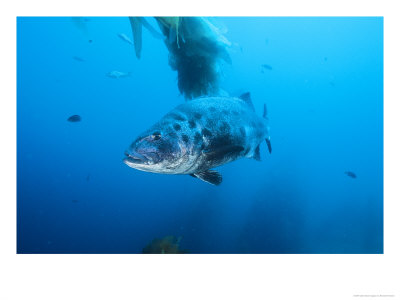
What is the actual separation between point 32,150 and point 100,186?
10689 mm

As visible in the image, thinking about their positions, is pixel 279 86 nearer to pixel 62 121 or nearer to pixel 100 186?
pixel 100 186

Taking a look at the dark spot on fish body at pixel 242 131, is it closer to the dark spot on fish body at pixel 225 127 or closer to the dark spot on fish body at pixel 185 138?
the dark spot on fish body at pixel 225 127

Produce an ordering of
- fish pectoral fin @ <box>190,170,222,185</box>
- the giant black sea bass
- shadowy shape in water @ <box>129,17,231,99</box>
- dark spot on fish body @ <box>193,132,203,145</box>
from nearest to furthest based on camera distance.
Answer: the giant black sea bass < dark spot on fish body @ <box>193,132,203,145</box> < fish pectoral fin @ <box>190,170,222,185</box> < shadowy shape in water @ <box>129,17,231,99</box>

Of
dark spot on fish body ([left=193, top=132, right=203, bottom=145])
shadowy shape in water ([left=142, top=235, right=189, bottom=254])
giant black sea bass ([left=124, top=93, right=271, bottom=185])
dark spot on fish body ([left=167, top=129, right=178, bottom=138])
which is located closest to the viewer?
giant black sea bass ([left=124, top=93, right=271, bottom=185])

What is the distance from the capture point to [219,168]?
59.4ft

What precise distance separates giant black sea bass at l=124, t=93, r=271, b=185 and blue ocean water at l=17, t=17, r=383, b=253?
90.0 inches

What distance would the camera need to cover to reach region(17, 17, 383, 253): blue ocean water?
1550 cm

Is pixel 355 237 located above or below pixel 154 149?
below

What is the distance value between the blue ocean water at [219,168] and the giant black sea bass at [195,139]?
2.29 m

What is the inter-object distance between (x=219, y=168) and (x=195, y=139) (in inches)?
640

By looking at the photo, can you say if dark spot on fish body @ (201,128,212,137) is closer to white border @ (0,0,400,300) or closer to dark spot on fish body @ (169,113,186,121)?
dark spot on fish body @ (169,113,186,121)

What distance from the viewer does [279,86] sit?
1187 inches

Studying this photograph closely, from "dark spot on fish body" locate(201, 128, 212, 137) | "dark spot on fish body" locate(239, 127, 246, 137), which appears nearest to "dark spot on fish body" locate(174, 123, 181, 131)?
"dark spot on fish body" locate(201, 128, 212, 137)
